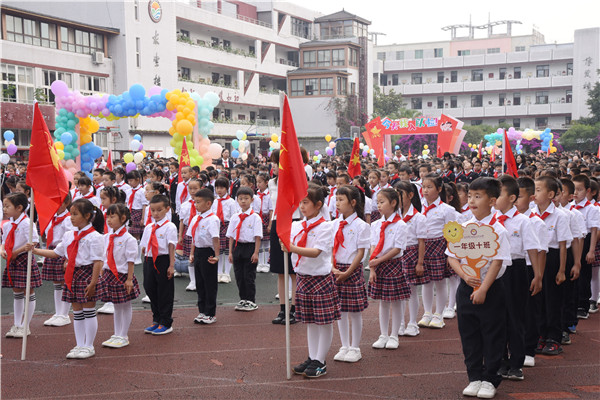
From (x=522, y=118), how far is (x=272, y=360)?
60.4m

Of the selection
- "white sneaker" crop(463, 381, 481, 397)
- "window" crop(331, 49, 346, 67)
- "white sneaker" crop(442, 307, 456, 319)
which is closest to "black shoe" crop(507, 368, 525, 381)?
"white sneaker" crop(463, 381, 481, 397)

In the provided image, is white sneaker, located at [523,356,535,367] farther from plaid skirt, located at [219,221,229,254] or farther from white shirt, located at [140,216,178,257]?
plaid skirt, located at [219,221,229,254]

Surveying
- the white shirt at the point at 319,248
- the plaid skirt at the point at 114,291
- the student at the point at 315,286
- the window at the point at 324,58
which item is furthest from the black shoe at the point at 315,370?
the window at the point at 324,58

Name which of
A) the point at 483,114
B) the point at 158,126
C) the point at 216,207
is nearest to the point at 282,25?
the point at 158,126

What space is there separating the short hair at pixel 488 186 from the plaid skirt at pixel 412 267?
205 centimetres

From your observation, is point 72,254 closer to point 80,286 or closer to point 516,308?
point 80,286

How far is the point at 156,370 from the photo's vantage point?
18.5 feet

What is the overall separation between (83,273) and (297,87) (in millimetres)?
44957

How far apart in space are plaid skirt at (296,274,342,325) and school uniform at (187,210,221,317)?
2.15 meters

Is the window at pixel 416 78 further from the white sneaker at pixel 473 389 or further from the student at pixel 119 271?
the white sneaker at pixel 473 389

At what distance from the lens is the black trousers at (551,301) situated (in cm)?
595

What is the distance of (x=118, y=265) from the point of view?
6.36 m

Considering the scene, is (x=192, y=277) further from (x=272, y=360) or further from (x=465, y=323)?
(x=465, y=323)

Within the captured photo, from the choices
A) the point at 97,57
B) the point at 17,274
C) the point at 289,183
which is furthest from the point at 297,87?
the point at 289,183
